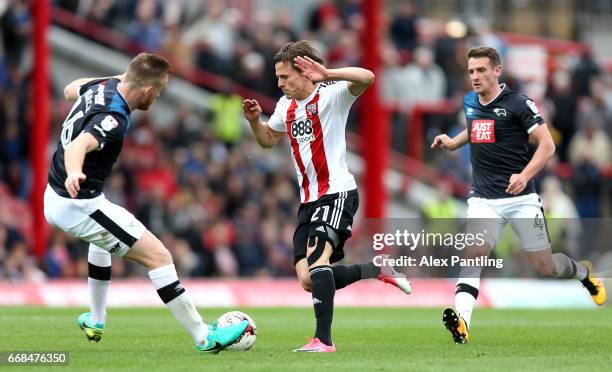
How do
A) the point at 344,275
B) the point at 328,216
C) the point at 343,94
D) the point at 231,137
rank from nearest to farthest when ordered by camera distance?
the point at 328,216 → the point at 343,94 → the point at 344,275 → the point at 231,137

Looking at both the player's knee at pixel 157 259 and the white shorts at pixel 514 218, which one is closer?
the player's knee at pixel 157 259

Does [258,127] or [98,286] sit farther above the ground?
[258,127]

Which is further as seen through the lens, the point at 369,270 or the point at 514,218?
the point at 514,218

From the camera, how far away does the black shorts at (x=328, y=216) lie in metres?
11.0

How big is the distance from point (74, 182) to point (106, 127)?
0.76 m

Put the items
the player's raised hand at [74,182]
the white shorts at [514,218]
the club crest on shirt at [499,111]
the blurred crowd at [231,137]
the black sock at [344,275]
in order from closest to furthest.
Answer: the player's raised hand at [74,182] → the black sock at [344,275] → the club crest on shirt at [499,111] → the white shorts at [514,218] → the blurred crowd at [231,137]

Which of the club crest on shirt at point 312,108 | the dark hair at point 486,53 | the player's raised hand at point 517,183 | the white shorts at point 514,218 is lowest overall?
the white shorts at point 514,218

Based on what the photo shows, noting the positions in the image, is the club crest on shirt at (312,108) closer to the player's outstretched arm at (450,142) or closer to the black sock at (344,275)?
the black sock at (344,275)

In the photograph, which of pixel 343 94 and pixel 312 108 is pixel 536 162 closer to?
pixel 343 94

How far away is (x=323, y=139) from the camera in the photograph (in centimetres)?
1120

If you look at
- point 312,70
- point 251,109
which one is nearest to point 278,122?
point 251,109

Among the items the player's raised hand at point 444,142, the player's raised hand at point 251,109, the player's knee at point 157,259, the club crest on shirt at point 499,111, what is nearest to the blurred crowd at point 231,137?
the player's raised hand at point 444,142

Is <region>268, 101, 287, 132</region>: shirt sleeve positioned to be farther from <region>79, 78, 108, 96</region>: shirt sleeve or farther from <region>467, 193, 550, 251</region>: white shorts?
<region>467, 193, 550, 251</region>: white shorts

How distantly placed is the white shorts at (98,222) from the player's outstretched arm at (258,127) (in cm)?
147
